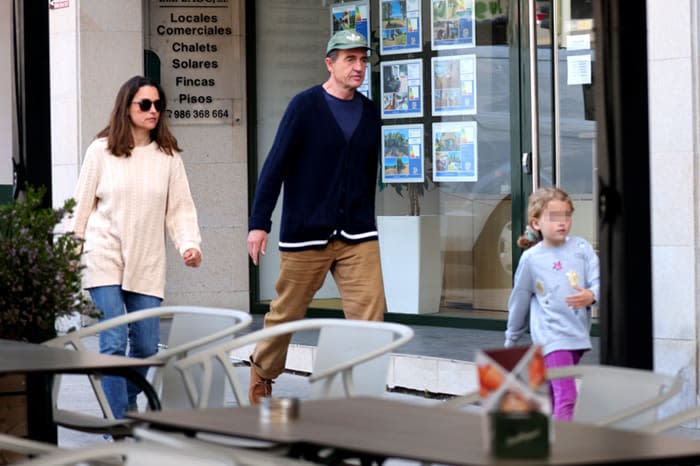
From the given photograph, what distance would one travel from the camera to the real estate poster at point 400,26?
11.4 meters

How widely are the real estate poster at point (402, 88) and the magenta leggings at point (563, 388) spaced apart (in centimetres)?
498

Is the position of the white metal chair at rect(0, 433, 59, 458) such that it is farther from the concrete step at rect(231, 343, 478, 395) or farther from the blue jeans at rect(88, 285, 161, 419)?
the concrete step at rect(231, 343, 478, 395)

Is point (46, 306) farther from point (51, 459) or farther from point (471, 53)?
point (471, 53)

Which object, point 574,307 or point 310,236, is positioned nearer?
point 574,307

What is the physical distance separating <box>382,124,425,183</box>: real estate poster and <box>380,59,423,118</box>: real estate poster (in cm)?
11

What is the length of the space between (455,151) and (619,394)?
726cm

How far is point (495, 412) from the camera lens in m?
2.88

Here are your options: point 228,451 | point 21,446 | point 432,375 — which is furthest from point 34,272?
point 432,375

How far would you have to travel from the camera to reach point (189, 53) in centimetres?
1285

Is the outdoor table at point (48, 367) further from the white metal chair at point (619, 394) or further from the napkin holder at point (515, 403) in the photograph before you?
the napkin holder at point (515, 403)

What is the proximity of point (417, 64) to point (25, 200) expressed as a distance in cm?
533

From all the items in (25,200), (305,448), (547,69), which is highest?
(547,69)

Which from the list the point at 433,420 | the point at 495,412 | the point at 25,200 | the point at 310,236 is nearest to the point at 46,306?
the point at 25,200

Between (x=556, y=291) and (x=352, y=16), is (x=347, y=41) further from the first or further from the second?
(x=352, y=16)
